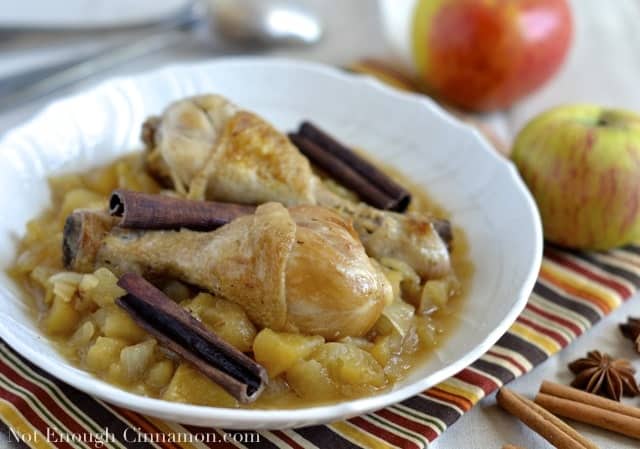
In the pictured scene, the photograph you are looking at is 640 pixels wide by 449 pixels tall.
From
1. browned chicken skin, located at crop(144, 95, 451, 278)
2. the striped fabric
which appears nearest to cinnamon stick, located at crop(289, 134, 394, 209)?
browned chicken skin, located at crop(144, 95, 451, 278)

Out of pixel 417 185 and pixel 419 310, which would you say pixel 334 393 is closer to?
pixel 419 310

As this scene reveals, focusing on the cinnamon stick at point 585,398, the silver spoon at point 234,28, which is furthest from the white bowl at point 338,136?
the silver spoon at point 234,28

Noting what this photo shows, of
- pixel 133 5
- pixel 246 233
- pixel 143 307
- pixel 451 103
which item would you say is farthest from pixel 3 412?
pixel 133 5

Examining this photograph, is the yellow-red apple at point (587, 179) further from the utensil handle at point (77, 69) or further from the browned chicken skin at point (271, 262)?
the utensil handle at point (77, 69)

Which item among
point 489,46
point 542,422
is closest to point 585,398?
point 542,422

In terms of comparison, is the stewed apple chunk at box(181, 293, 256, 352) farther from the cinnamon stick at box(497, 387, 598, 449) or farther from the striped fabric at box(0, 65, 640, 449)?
the cinnamon stick at box(497, 387, 598, 449)

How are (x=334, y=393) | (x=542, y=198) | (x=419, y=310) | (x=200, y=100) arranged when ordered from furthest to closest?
(x=542, y=198) < (x=200, y=100) < (x=419, y=310) < (x=334, y=393)
